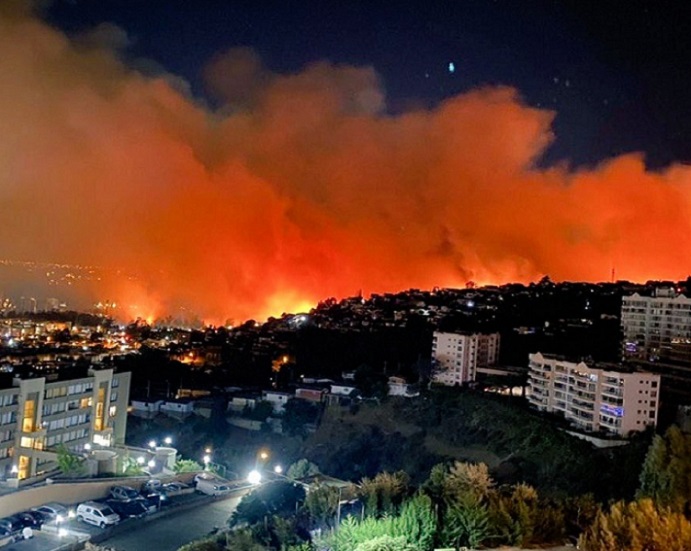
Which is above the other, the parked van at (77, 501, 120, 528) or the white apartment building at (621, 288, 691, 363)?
the white apartment building at (621, 288, 691, 363)

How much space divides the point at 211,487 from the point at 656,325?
1273 cm

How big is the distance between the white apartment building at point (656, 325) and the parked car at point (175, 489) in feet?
36.9

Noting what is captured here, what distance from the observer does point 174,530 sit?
770 centimetres

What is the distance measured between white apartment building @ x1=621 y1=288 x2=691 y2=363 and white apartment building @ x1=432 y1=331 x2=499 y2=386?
3356mm

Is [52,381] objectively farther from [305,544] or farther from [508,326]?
[508,326]

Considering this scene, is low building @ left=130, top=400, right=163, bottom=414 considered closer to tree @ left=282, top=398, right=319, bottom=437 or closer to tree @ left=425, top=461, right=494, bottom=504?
tree @ left=282, top=398, right=319, bottom=437

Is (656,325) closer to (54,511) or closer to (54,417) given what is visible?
(54,417)

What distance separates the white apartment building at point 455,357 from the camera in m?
17.9

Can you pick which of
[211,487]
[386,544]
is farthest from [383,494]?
[211,487]

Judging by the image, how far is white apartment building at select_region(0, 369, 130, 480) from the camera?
10.9 m

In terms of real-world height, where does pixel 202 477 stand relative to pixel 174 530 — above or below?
above

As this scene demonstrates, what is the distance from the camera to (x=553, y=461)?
12.0 meters

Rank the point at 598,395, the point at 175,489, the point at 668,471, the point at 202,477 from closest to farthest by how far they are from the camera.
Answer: the point at 668,471
the point at 175,489
the point at 202,477
the point at 598,395

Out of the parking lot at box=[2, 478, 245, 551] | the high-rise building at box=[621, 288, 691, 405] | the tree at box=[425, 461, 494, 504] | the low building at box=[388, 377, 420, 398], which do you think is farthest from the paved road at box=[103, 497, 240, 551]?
the high-rise building at box=[621, 288, 691, 405]
